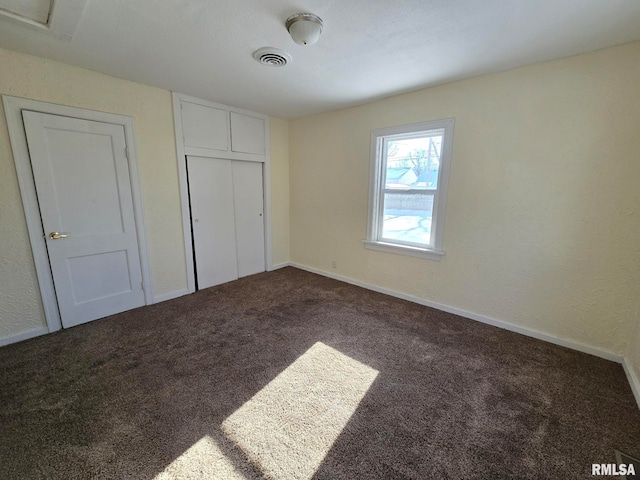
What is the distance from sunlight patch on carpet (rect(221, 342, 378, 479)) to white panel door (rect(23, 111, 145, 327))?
215 cm

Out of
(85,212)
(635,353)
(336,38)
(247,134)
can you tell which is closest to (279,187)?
(247,134)

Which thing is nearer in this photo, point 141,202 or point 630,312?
point 630,312

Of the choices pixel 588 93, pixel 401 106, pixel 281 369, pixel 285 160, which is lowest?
pixel 281 369

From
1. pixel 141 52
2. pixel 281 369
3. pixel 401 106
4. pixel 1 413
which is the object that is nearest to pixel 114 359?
pixel 1 413

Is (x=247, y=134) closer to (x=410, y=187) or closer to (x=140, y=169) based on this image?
(x=140, y=169)

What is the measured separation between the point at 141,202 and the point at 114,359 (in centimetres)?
160

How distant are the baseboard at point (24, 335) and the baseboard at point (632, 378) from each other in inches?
185

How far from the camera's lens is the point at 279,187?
14.2 ft

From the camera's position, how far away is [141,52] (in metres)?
2.08

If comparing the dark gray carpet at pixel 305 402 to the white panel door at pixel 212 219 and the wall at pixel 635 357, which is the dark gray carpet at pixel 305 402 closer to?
the wall at pixel 635 357

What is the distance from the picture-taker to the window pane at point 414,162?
2.92m

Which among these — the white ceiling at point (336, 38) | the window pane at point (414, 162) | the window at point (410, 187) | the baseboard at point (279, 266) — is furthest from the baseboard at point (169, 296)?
the window pane at point (414, 162)

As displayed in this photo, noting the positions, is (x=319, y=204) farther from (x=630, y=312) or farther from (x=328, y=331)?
(x=630, y=312)

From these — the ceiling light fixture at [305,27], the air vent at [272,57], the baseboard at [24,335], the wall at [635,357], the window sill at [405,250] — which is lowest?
the baseboard at [24,335]
